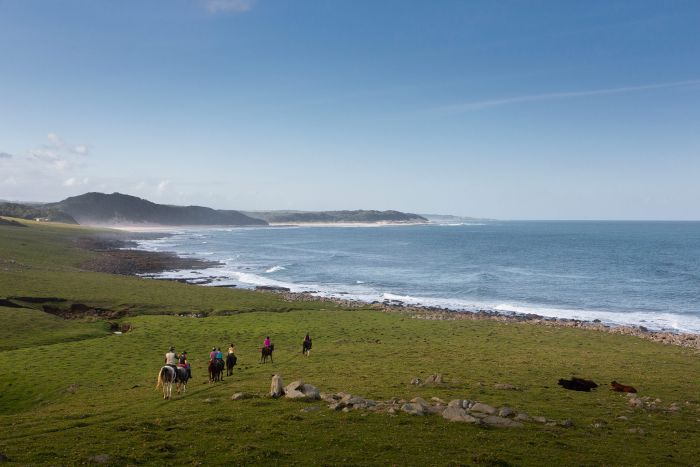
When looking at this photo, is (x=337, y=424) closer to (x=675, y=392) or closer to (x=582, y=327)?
A: (x=675, y=392)

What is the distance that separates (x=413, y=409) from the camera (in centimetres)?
2098

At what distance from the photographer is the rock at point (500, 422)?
19688 mm

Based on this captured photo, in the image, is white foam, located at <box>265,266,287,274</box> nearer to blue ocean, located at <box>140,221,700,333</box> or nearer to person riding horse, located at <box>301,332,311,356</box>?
blue ocean, located at <box>140,221,700,333</box>

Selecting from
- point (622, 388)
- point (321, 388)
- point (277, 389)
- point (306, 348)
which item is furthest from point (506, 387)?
point (306, 348)

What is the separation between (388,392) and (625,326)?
51.2 meters

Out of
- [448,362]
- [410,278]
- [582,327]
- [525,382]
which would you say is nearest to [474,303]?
[582,327]

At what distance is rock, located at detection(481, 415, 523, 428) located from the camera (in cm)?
1969

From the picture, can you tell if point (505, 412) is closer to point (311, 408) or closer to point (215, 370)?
point (311, 408)

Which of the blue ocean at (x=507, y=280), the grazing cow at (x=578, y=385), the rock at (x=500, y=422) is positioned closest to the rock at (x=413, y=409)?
the rock at (x=500, y=422)

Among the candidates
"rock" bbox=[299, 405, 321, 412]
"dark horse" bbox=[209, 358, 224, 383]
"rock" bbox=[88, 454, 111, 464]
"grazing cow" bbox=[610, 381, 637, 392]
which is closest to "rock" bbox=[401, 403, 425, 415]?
"rock" bbox=[299, 405, 321, 412]

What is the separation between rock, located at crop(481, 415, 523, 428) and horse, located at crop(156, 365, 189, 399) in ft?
52.9

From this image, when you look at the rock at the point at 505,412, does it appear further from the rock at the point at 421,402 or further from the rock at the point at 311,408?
the rock at the point at 311,408

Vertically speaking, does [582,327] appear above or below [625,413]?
below

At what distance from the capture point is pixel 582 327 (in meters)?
58.7
